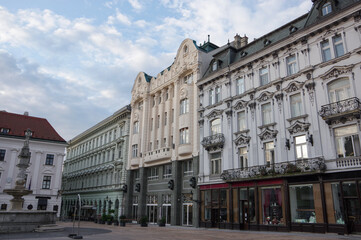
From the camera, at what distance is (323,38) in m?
24.8

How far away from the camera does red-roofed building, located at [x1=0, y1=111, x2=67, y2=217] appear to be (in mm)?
47156

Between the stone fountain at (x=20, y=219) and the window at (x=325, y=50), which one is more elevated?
the window at (x=325, y=50)

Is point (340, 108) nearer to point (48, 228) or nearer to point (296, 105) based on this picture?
point (296, 105)

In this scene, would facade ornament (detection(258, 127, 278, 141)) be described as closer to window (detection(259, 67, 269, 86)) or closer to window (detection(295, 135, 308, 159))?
window (detection(295, 135, 308, 159))

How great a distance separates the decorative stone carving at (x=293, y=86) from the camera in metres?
25.7

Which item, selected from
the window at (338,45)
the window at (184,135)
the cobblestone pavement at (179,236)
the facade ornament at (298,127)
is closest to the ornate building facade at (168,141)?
the window at (184,135)

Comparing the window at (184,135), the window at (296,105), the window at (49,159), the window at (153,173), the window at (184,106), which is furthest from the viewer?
the window at (49,159)

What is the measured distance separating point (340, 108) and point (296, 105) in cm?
411

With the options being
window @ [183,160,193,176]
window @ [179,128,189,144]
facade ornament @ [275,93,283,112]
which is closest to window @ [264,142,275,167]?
facade ornament @ [275,93,283,112]

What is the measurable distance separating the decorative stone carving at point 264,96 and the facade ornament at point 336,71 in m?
4.98

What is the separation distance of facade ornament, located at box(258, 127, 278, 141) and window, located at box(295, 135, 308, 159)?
2.15 m

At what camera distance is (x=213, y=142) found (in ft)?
105

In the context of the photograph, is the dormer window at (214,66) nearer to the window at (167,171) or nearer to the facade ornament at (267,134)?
the facade ornament at (267,134)

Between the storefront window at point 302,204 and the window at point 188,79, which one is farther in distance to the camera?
the window at point 188,79
